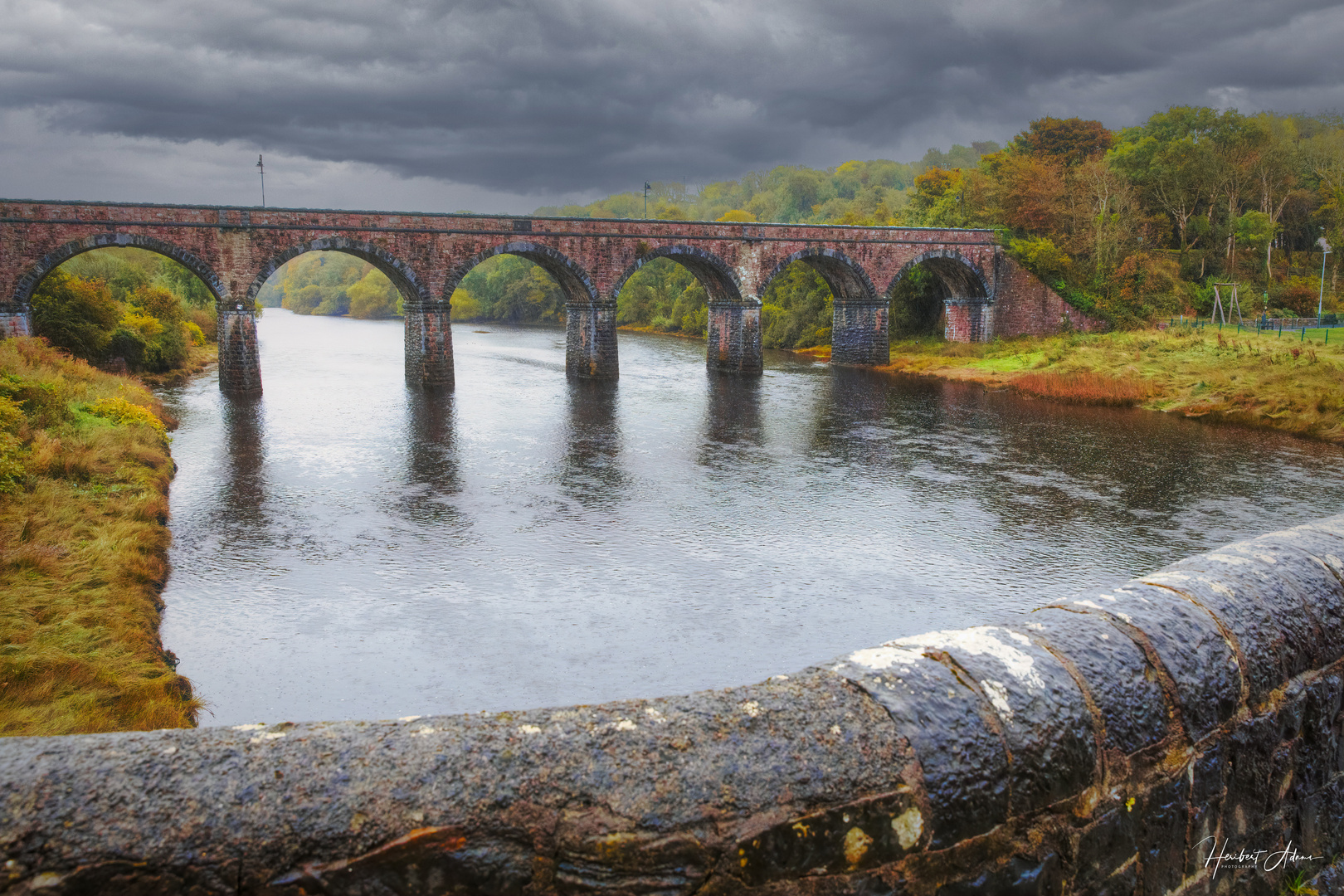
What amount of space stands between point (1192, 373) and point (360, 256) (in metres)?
27.4

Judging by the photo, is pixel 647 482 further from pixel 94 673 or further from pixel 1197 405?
pixel 1197 405

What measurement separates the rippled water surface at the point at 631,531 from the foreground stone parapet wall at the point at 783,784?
7439mm

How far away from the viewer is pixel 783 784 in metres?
2.11

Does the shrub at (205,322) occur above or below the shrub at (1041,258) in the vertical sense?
below

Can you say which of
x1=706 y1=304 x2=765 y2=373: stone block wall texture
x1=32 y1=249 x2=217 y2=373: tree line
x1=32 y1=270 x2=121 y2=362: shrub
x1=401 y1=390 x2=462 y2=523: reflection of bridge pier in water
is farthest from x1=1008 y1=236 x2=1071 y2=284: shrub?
x1=32 y1=270 x2=121 y2=362: shrub

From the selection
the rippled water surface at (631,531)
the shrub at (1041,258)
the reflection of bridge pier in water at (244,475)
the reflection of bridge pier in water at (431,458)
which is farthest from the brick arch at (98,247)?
the shrub at (1041,258)

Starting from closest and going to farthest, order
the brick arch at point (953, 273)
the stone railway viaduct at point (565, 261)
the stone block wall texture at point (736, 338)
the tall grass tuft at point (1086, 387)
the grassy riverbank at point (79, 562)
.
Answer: the grassy riverbank at point (79, 562), the stone railway viaduct at point (565, 261), the tall grass tuft at point (1086, 387), the stone block wall texture at point (736, 338), the brick arch at point (953, 273)

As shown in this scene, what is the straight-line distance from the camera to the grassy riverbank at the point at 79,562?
8648 mm

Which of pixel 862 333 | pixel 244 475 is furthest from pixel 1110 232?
pixel 244 475

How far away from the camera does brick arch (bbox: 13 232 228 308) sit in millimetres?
28500

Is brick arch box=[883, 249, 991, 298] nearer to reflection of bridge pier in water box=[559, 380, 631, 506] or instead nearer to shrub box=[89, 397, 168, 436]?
reflection of bridge pier in water box=[559, 380, 631, 506]

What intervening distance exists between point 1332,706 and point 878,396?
3130 cm

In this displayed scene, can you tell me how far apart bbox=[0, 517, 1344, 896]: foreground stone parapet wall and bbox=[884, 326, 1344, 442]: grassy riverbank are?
82.9ft

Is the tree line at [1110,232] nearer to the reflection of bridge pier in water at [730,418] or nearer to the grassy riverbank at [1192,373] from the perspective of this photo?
the grassy riverbank at [1192,373]
